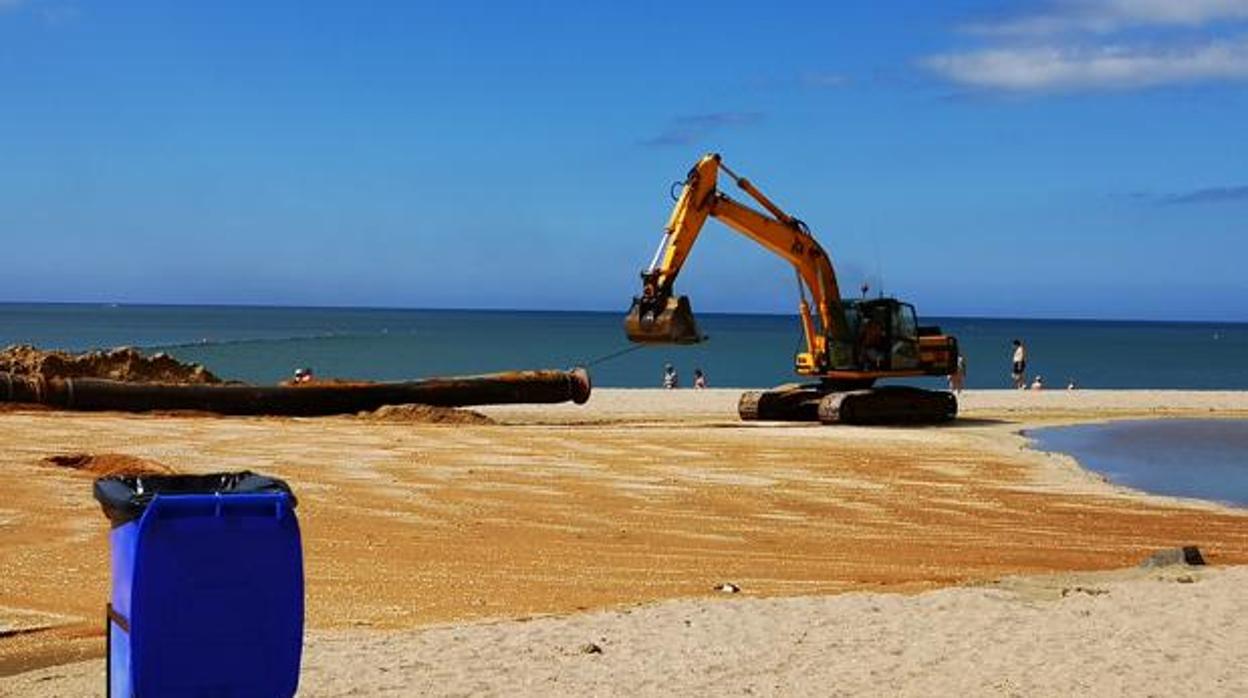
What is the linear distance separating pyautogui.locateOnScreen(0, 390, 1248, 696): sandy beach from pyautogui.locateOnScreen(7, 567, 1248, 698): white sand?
3 cm

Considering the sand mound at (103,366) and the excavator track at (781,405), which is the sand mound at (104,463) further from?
the excavator track at (781,405)

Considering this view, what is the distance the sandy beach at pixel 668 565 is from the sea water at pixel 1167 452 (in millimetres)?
878

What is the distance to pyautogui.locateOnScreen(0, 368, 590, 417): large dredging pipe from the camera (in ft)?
87.6

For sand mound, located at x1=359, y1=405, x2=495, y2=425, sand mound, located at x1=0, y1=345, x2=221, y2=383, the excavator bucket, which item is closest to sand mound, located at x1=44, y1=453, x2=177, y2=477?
sand mound, located at x1=0, y1=345, x2=221, y2=383

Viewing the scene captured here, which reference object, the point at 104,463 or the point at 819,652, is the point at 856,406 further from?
the point at 819,652

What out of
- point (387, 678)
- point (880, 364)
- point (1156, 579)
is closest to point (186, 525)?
point (387, 678)

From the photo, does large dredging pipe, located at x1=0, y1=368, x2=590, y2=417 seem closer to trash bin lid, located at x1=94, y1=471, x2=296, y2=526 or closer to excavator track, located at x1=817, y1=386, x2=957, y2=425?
excavator track, located at x1=817, y1=386, x2=957, y2=425

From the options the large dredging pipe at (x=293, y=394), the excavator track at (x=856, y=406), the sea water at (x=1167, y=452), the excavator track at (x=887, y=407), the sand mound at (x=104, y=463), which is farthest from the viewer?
the excavator track at (x=856, y=406)

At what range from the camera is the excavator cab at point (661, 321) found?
27.9 meters

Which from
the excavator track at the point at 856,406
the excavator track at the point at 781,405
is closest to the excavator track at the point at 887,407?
the excavator track at the point at 856,406

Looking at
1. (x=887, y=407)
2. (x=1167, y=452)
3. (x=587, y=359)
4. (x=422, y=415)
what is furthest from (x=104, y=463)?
(x=587, y=359)

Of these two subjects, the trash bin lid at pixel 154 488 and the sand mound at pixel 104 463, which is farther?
the sand mound at pixel 104 463

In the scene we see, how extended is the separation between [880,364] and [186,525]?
1026 inches

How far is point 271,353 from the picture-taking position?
303 feet
